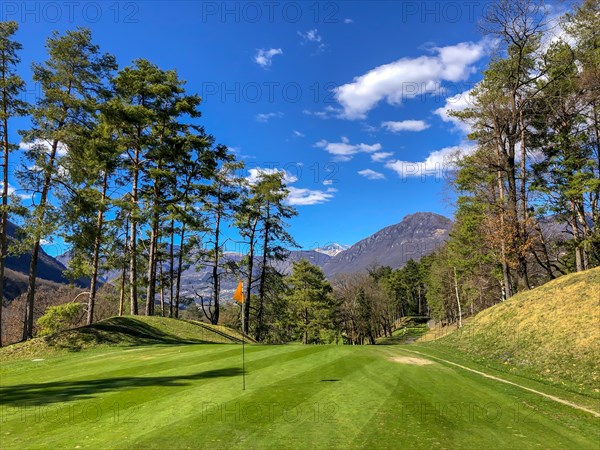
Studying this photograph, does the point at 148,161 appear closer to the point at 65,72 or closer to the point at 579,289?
the point at 65,72

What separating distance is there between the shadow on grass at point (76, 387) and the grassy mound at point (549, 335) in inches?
447

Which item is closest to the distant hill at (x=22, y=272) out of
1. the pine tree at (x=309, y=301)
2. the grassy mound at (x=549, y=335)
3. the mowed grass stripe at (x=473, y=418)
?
the pine tree at (x=309, y=301)

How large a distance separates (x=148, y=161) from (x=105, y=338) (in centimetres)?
1287

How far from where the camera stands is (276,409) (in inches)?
293

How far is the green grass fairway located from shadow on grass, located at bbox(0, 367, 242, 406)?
0.03 metres

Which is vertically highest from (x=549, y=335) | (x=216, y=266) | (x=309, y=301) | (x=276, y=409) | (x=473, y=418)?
(x=216, y=266)

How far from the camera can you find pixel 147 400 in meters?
7.90

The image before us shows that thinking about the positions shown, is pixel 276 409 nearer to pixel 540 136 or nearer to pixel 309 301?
pixel 540 136

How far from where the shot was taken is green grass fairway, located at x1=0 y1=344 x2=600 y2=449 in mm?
5996

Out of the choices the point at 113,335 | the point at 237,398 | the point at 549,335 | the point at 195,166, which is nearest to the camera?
the point at 237,398

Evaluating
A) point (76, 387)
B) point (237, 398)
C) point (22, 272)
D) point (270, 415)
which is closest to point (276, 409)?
point (270, 415)

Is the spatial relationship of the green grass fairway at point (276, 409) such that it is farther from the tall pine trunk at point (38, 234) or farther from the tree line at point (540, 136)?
the tree line at point (540, 136)

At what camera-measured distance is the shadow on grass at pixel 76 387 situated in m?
8.17

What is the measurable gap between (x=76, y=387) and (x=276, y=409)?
220 inches
